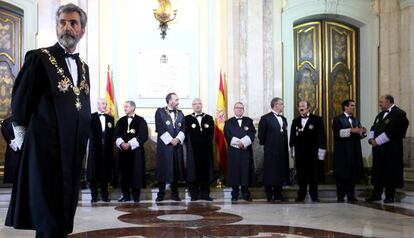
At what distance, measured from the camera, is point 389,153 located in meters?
8.17

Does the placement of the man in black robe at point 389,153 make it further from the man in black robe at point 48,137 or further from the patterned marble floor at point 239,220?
the man in black robe at point 48,137

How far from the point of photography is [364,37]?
10.6 metres

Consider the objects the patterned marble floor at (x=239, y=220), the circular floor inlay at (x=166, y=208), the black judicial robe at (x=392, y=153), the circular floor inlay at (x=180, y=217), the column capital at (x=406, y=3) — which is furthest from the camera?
the column capital at (x=406, y=3)

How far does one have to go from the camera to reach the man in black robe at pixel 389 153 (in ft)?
26.5

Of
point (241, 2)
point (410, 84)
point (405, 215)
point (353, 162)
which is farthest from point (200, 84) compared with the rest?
point (405, 215)

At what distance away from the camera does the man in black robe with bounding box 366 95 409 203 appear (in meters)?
8.06

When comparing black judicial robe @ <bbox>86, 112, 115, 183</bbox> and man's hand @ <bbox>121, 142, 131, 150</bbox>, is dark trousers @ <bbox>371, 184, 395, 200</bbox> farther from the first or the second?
black judicial robe @ <bbox>86, 112, 115, 183</bbox>

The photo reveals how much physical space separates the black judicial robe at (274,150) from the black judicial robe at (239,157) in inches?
8.0

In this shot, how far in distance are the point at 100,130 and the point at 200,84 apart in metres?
2.39

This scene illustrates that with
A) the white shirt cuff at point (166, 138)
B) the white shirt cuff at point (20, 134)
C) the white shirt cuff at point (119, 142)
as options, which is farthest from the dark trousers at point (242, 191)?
the white shirt cuff at point (20, 134)

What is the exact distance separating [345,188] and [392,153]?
949 mm

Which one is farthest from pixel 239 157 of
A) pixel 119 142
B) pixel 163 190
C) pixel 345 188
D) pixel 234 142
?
pixel 119 142

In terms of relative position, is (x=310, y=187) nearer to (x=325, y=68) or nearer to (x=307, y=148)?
(x=307, y=148)

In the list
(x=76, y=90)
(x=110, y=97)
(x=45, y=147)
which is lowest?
(x=45, y=147)
